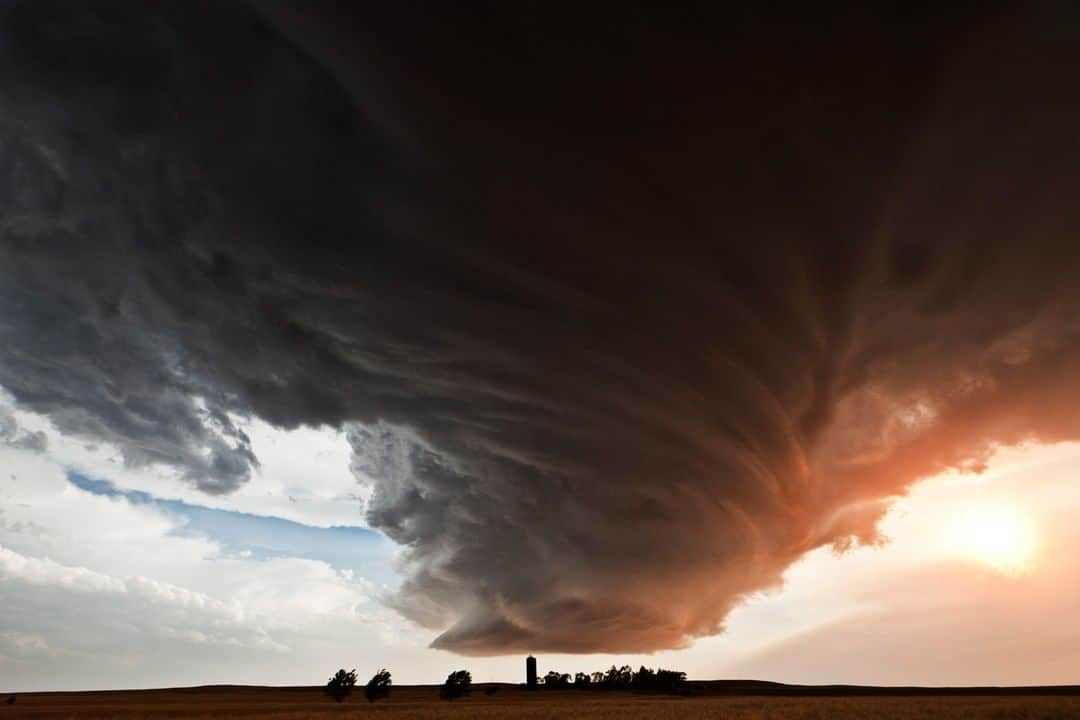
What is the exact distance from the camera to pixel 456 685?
130125 millimetres

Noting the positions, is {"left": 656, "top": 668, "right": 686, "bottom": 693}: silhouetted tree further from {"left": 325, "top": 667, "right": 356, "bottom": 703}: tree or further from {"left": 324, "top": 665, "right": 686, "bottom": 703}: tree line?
{"left": 325, "top": 667, "right": 356, "bottom": 703}: tree

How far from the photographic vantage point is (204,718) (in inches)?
2381

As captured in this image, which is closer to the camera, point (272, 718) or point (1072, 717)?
point (1072, 717)

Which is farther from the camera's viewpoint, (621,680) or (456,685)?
(621,680)

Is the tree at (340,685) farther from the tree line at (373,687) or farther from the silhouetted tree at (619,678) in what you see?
the silhouetted tree at (619,678)

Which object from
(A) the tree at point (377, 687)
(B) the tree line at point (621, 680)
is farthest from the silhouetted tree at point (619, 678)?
(A) the tree at point (377, 687)

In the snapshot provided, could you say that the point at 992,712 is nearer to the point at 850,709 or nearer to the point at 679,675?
the point at 850,709

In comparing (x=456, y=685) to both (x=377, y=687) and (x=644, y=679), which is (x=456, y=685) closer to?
(x=377, y=687)

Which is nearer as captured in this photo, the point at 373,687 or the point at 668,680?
the point at 373,687

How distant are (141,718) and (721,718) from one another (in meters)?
49.1

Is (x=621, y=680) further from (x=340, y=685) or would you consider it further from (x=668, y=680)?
(x=340, y=685)

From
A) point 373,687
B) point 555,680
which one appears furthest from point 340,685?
point 555,680

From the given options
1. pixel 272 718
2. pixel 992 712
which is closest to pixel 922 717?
pixel 992 712

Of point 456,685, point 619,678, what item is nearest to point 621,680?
point 619,678
